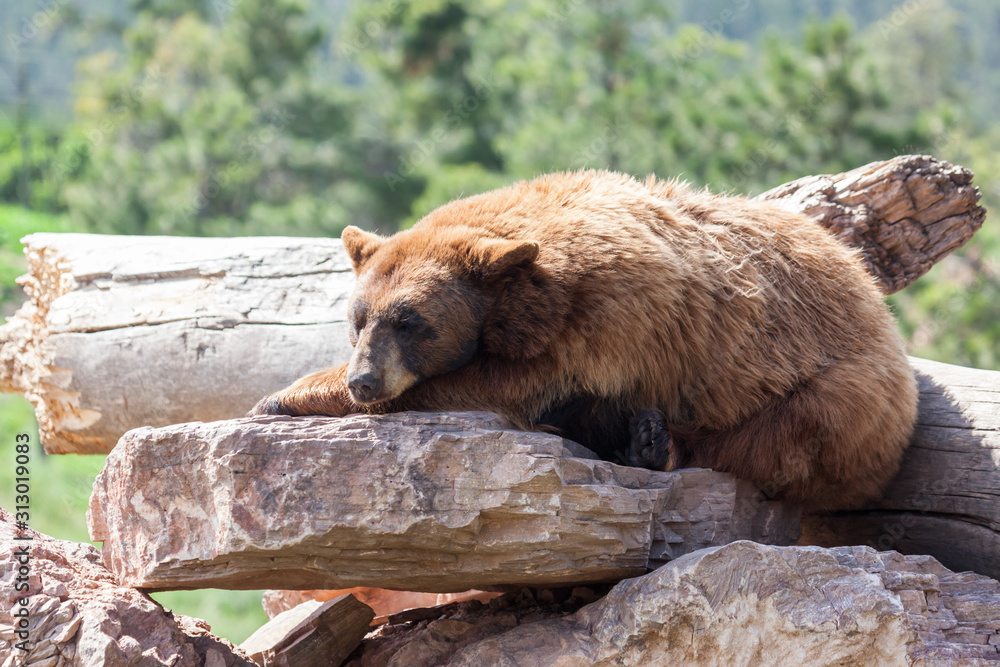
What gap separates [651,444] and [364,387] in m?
1.56

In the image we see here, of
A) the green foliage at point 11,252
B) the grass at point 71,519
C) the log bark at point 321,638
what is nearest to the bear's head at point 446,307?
the log bark at point 321,638

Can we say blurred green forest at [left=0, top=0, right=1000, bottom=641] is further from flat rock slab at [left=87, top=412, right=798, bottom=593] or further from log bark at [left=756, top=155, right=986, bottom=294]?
flat rock slab at [left=87, top=412, right=798, bottom=593]

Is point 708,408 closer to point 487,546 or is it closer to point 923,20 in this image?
point 487,546

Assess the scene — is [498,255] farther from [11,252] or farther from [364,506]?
[11,252]

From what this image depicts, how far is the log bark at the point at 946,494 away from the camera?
16.7ft

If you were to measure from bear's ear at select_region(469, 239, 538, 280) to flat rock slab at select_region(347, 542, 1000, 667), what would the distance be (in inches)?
65.5

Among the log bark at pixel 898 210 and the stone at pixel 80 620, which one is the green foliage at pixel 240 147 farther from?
the stone at pixel 80 620

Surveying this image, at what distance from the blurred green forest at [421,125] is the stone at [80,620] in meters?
9.58

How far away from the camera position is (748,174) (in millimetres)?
14375

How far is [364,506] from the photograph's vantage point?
3826 mm

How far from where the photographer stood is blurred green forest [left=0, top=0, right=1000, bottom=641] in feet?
48.9

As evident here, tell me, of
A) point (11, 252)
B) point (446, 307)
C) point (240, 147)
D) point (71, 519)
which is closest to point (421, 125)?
point (240, 147)

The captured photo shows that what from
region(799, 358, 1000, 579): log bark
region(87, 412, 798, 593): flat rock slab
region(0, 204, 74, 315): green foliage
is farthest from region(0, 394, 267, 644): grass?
region(799, 358, 1000, 579): log bark

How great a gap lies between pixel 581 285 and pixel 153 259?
3.36 m
